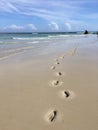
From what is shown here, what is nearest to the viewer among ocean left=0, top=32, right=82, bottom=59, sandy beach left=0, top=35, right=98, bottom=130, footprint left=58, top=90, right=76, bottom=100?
sandy beach left=0, top=35, right=98, bottom=130

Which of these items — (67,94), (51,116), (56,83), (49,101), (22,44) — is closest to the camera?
(51,116)

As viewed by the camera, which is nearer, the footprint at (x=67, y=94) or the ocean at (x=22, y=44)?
the footprint at (x=67, y=94)

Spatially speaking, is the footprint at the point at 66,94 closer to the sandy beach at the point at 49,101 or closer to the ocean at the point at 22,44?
the sandy beach at the point at 49,101

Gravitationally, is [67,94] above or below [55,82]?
above

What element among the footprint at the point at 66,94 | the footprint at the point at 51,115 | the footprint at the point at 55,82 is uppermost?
the footprint at the point at 51,115

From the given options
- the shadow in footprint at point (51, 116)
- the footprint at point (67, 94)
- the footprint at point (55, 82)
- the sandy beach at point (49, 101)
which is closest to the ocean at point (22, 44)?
the sandy beach at point (49, 101)

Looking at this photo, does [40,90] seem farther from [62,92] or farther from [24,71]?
[24,71]

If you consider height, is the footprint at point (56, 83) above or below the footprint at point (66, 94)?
below

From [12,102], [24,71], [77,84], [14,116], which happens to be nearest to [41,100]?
[12,102]

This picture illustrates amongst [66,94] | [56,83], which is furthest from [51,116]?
[56,83]

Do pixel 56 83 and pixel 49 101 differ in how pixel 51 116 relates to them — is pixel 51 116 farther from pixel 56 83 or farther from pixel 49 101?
pixel 56 83

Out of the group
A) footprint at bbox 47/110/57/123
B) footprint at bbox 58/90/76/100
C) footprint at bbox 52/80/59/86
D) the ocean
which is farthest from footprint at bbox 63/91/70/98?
the ocean

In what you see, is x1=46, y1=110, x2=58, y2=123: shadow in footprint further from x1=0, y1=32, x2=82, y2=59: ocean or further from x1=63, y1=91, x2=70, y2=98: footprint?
x1=0, y1=32, x2=82, y2=59: ocean

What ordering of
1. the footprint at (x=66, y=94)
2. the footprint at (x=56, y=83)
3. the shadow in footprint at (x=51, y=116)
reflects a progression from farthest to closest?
the footprint at (x=56, y=83) → the footprint at (x=66, y=94) → the shadow in footprint at (x=51, y=116)
